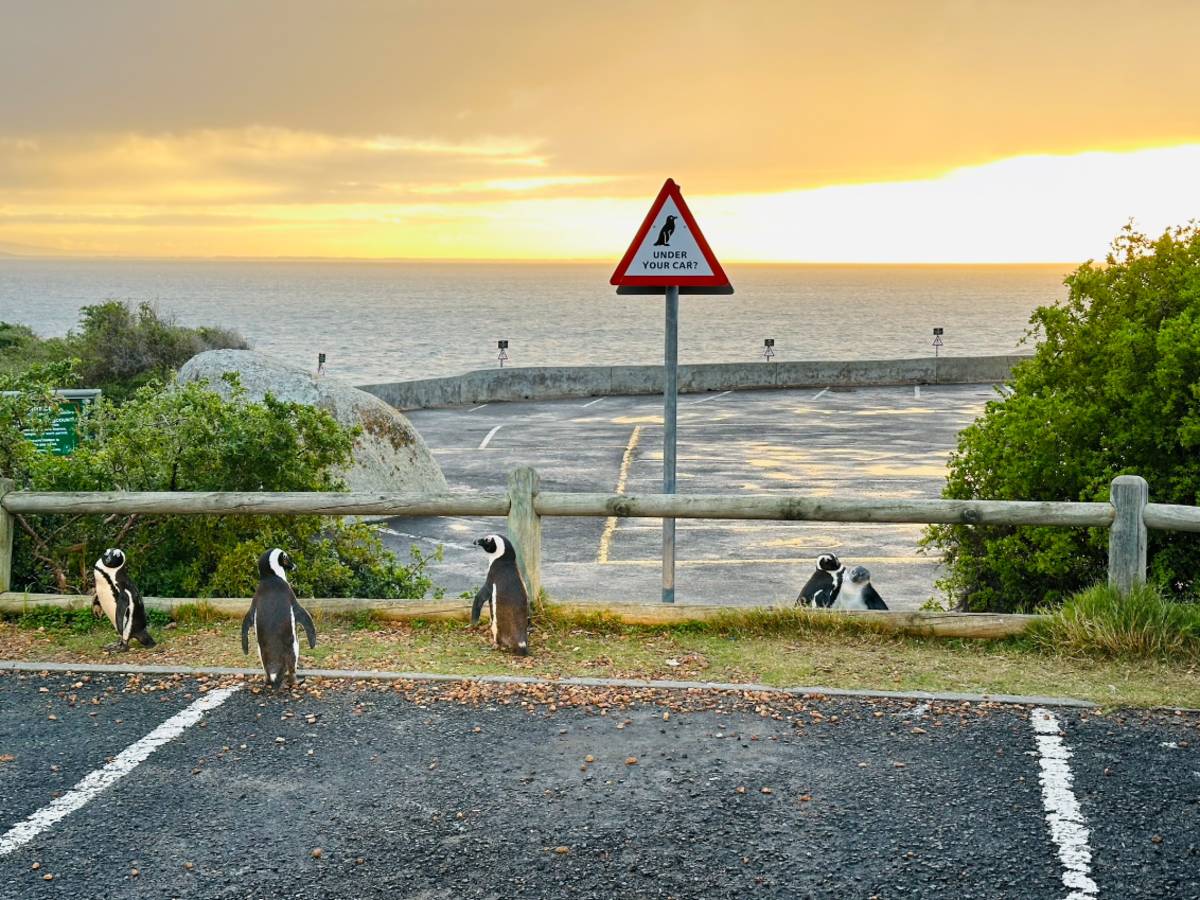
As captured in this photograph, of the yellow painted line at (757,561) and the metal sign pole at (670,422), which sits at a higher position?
the metal sign pole at (670,422)

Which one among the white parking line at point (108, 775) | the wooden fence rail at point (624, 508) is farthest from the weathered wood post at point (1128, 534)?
the white parking line at point (108, 775)

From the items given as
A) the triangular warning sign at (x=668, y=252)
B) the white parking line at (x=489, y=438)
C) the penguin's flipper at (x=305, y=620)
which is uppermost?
the triangular warning sign at (x=668, y=252)

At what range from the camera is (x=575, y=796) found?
244 inches

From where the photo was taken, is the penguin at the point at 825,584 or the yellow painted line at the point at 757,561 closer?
the penguin at the point at 825,584

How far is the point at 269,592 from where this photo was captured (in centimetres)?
791

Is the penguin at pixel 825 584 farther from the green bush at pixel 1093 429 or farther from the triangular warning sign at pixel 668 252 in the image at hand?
the triangular warning sign at pixel 668 252

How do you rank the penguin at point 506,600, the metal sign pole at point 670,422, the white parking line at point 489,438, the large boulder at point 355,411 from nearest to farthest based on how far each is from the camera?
the penguin at point 506,600, the metal sign pole at point 670,422, the large boulder at point 355,411, the white parking line at point 489,438

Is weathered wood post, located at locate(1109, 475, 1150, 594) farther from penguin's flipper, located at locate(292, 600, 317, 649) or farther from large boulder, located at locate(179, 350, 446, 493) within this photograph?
large boulder, located at locate(179, 350, 446, 493)

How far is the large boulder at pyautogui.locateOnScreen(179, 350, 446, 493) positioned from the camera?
18453mm

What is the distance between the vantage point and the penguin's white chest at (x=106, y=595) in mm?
8641

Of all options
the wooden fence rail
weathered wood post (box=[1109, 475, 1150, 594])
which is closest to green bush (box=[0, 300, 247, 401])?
the wooden fence rail

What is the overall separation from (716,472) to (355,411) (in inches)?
269

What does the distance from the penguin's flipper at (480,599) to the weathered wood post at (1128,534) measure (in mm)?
4051

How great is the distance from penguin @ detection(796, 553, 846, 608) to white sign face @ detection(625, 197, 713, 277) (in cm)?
263
